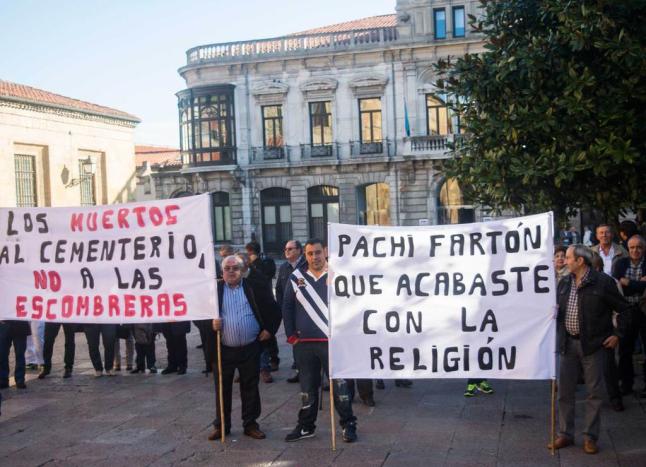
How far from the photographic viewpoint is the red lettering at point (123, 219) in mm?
8633

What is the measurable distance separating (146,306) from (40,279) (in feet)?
4.87

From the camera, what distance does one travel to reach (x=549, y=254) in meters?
7.25

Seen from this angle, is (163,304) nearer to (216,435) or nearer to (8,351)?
(216,435)

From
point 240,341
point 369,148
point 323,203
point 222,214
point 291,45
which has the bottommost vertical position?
point 240,341

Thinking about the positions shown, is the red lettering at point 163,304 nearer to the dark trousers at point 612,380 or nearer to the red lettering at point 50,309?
the red lettering at point 50,309

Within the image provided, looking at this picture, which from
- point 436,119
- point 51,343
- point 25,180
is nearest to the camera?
point 51,343

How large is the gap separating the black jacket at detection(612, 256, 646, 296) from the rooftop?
30.7 metres

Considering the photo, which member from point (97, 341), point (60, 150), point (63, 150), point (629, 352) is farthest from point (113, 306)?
point (63, 150)

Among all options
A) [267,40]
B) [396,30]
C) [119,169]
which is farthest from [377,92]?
[119,169]

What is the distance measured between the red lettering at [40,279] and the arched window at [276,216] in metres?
30.3

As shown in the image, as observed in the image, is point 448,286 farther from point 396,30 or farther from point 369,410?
point 396,30

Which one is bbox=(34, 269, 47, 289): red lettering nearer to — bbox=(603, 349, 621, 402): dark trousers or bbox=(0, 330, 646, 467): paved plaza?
bbox=(0, 330, 646, 467): paved plaza

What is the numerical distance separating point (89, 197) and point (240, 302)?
115 feet

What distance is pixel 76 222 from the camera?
8.91 metres
